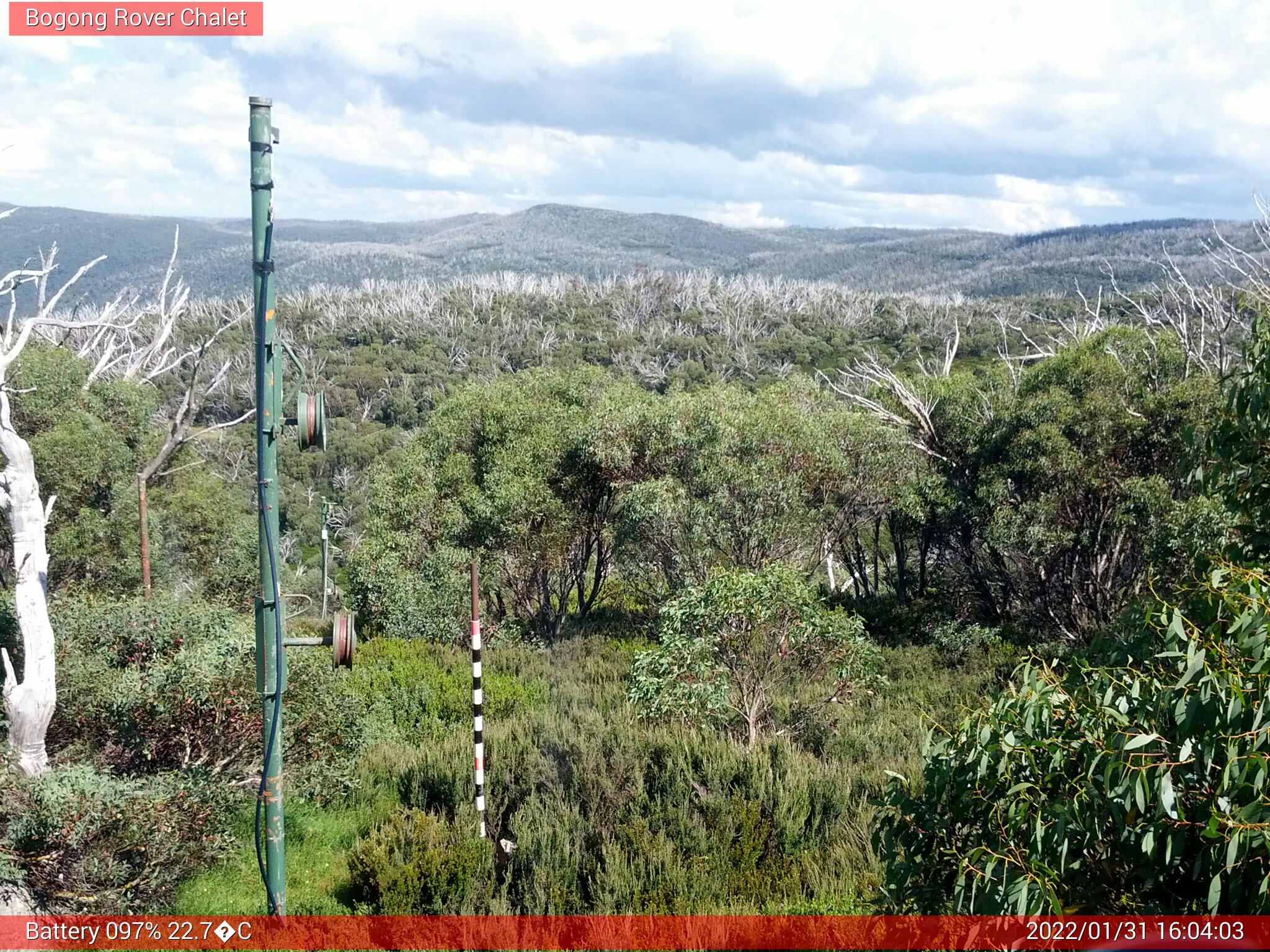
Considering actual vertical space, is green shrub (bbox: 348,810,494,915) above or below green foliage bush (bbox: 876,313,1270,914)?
below

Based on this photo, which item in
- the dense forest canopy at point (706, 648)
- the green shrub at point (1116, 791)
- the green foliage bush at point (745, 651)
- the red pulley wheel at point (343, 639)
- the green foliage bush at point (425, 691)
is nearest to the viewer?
the green shrub at point (1116, 791)

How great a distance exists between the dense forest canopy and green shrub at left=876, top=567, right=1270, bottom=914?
0.02 meters

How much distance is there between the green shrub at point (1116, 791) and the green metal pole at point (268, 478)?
3411 mm

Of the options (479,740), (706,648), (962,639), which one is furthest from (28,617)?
(962,639)

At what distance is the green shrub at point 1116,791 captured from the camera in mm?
2652

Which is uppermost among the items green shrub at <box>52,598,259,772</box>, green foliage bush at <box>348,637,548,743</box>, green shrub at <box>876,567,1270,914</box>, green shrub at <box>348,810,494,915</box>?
green shrub at <box>876,567,1270,914</box>

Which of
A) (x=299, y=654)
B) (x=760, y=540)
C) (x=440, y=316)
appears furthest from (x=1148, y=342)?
(x=440, y=316)

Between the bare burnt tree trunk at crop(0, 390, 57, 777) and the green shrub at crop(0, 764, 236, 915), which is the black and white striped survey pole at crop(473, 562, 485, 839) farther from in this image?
the bare burnt tree trunk at crop(0, 390, 57, 777)

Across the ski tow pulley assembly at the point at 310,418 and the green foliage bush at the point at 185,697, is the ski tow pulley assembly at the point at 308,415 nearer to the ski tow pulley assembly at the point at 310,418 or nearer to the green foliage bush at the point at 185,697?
the ski tow pulley assembly at the point at 310,418

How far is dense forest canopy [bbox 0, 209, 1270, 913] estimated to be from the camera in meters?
3.24

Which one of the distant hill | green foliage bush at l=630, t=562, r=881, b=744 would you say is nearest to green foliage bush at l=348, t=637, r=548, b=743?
green foliage bush at l=630, t=562, r=881, b=744

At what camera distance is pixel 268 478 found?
535cm

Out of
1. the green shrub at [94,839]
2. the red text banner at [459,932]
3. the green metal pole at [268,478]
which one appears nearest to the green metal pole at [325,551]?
the green shrub at [94,839]

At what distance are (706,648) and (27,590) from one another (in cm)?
641
